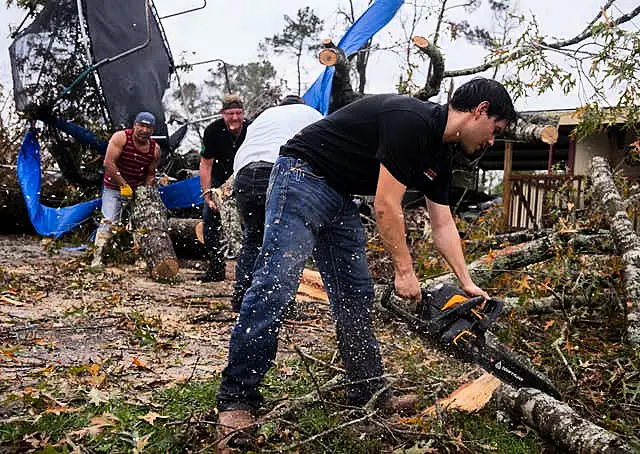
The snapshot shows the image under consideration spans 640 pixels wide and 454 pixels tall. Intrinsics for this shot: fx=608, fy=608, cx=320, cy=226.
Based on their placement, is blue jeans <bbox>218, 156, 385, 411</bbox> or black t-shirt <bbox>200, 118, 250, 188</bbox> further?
black t-shirt <bbox>200, 118, 250, 188</bbox>

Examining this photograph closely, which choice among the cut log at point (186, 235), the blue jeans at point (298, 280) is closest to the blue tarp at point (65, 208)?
the cut log at point (186, 235)

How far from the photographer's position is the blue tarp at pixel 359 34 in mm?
5547

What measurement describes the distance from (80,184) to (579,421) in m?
6.99

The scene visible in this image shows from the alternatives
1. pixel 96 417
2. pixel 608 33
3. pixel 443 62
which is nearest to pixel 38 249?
pixel 443 62

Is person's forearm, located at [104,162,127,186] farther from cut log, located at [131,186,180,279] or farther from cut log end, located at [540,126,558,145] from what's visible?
cut log end, located at [540,126,558,145]

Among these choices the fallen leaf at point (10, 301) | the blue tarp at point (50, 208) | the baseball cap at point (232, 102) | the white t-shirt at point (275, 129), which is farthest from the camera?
the blue tarp at point (50, 208)

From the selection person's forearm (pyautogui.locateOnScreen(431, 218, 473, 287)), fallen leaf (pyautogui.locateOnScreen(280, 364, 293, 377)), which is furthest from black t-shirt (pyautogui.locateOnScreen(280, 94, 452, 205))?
fallen leaf (pyautogui.locateOnScreen(280, 364, 293, 377))

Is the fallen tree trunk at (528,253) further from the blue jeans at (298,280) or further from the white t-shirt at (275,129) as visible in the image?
the blue jeans at (298,280)

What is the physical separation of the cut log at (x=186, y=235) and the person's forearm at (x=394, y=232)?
478 cm

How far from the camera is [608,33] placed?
4418mm

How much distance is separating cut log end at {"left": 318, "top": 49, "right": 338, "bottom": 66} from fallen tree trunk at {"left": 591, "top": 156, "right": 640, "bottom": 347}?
233 centimetres

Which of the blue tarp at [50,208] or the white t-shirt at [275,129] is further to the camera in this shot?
the blue tarp at [50,208]

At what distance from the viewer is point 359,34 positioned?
5664 mm

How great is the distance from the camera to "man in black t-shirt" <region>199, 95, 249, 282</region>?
5180 millimetres
